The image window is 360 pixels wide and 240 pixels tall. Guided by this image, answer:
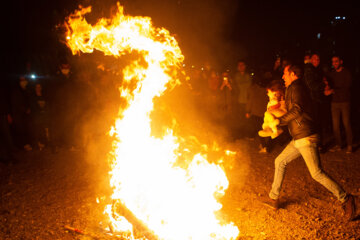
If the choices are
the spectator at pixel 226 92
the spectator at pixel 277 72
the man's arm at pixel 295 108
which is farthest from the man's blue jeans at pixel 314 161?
the spectator at pixel 226 92

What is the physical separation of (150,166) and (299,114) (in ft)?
7.96

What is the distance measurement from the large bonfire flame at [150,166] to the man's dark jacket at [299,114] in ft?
4.67

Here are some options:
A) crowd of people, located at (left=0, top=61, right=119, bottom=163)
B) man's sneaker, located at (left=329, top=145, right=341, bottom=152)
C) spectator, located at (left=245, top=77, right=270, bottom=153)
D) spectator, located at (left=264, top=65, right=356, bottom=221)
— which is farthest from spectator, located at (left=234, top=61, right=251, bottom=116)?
spectator, located at (left=264, top=65, right=356, bottom=221)

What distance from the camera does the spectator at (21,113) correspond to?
9.12 m

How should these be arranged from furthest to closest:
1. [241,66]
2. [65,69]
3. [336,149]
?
[241,66] < [65,69] < [336,149]

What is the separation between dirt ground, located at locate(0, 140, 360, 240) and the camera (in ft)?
15.0

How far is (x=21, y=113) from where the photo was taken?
375 inches

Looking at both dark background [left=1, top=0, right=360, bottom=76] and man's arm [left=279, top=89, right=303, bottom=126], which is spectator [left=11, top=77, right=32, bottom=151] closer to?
dark background [left=1, top=0, right=360, bottom=76]

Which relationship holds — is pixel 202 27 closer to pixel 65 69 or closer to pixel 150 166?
pixel 65 69

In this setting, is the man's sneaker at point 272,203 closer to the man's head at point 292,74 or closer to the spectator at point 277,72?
the man's head at point 292,74

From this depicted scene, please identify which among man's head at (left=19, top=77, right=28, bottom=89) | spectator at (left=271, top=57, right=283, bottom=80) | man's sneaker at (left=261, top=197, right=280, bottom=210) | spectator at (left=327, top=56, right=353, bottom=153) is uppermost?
man's head at (left=19, top=77, right=28, bottom=89)

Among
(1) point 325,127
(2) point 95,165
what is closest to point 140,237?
(2) point 95,165

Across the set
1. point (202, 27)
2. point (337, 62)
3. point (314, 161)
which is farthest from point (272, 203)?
point (202, 27)

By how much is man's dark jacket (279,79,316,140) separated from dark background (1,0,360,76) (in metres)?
10.1
